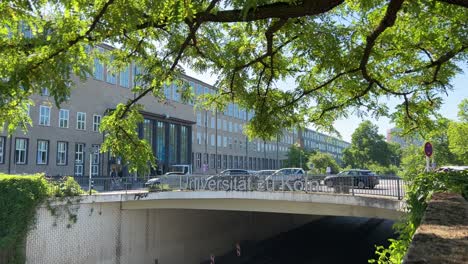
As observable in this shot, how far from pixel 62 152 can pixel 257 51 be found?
38186 mm

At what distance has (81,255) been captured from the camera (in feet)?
64.7

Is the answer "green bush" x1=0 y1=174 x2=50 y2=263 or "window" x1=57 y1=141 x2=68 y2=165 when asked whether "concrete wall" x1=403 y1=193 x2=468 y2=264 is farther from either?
"window" x1=57 y1=141 x2=68 y2=165

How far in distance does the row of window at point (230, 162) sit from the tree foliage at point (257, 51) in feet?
166

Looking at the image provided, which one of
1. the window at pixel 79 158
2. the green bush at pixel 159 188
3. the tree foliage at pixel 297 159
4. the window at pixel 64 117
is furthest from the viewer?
the tree foliage at pixel 297 159

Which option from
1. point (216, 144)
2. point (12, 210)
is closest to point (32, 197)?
point (12, 210)

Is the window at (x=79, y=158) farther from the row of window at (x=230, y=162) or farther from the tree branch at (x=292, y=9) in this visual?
the tree branch at (x=292, y=9)

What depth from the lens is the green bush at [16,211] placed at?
1656cm

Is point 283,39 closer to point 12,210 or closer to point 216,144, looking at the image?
point 12,210

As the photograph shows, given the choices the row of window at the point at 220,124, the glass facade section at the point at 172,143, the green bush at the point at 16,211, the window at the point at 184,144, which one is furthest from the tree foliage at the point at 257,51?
the row of window at the point at 220,124

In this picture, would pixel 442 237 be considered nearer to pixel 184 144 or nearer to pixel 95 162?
pixel 95 162

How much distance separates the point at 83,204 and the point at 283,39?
15.1 meters

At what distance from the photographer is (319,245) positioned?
33281 millimetres

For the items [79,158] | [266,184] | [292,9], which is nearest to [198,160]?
[79,158]

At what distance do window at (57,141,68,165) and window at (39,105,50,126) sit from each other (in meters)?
2.50
